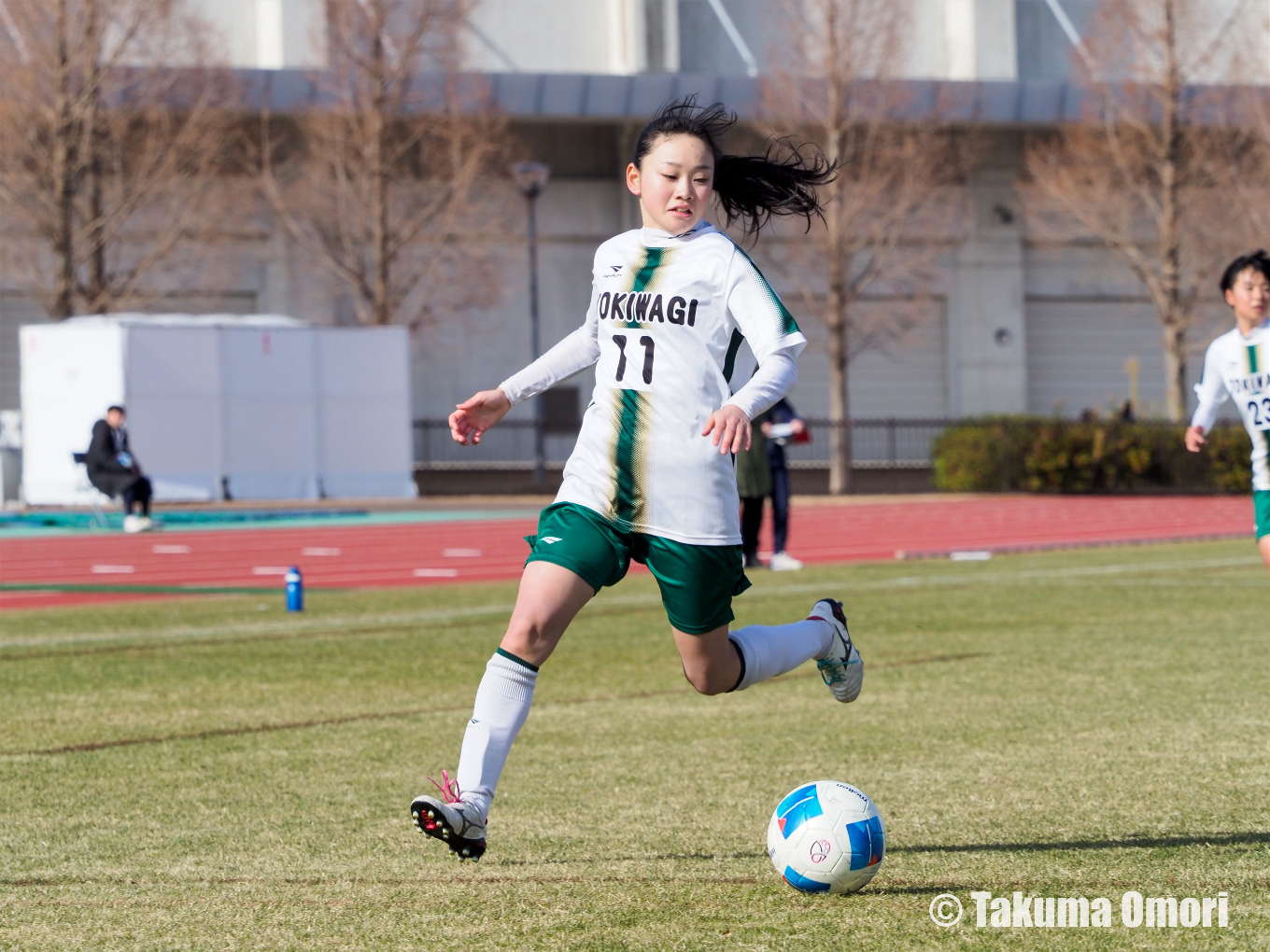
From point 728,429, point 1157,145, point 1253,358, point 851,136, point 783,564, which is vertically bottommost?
point 783,564

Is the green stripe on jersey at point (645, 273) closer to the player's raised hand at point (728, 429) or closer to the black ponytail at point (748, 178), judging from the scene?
the black ponytail at point (748, 178)

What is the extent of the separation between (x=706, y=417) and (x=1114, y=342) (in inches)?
1624

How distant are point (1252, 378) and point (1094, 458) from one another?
27243 mm

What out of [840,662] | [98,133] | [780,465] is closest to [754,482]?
[780,465]

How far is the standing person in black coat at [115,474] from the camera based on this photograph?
78.2ft

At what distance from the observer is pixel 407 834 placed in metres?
5.20

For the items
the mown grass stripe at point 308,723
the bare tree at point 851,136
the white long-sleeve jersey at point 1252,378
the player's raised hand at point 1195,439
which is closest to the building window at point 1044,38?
the bare tree at point 851,136

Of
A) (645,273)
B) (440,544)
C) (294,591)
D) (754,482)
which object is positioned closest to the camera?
(645,273)

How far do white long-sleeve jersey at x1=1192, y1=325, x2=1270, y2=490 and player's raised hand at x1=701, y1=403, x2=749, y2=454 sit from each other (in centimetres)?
439

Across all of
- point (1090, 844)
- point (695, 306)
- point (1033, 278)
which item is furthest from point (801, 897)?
point (1033, 278)
